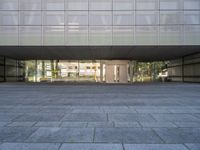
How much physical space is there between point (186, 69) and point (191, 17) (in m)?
11.2

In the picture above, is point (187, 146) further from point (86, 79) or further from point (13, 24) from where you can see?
point (86, 79)

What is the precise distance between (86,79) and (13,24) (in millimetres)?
19313

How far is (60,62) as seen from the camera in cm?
4562

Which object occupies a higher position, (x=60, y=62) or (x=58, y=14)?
(x=58, y=14)

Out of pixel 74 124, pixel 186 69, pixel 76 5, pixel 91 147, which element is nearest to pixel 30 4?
pixel 76 5

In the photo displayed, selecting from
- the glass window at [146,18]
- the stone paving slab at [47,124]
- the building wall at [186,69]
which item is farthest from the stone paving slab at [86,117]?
the building wall at [186,69]

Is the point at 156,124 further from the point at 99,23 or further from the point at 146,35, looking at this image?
the point at 99,23

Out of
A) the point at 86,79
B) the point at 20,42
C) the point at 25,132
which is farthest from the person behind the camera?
the point at 86,79

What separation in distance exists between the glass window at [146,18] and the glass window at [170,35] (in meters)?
1.13

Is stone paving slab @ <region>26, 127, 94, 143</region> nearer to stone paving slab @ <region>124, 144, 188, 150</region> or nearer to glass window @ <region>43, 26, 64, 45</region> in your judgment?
→ stone paving slab @ <region>124, 144, 188, 150</region>

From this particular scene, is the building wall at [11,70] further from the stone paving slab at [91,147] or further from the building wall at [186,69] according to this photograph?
the stone paving slab at [91,147]

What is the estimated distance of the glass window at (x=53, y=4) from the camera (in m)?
27.0

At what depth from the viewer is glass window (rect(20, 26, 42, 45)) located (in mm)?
26719

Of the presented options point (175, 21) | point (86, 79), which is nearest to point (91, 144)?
point (175, 21)
